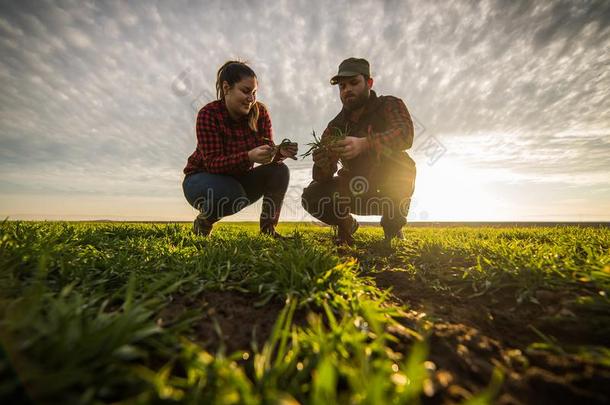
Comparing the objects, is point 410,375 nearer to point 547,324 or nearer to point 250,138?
point 547,324

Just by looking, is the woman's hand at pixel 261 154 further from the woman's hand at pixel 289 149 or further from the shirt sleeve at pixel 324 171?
the shirt sleeve at pixel 324 171

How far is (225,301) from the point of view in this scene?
1834mm

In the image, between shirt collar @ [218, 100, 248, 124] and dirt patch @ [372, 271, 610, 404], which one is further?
shirt collar @ [218, 100, 248, 124]

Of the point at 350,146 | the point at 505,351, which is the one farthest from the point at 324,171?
the point at 505,351

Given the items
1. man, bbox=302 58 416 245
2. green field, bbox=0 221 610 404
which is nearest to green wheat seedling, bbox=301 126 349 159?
man, bbox=302 58 416 245

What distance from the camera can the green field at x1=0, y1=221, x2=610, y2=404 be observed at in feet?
3.06

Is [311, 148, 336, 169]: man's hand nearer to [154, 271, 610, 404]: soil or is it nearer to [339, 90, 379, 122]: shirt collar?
[339, 90, 379, 122]: shirt collar

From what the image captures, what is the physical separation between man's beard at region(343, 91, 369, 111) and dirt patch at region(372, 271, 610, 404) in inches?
136

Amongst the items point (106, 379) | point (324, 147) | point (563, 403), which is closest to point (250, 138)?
point (324, 147)

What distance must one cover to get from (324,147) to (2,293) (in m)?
3.64

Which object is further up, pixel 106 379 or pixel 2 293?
pixel 2 293

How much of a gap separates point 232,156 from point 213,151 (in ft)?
1.36

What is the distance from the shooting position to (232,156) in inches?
175

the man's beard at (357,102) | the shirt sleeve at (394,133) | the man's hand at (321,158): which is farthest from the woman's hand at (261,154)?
the man's beard at (357,102)
